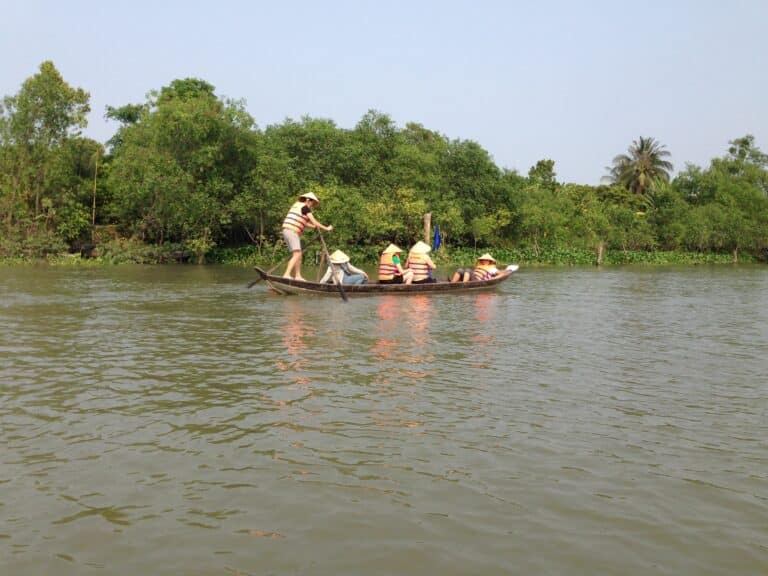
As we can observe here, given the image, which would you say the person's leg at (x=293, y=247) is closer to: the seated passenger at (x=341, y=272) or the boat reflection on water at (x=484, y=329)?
the seated passenger at (x=341, y=272)

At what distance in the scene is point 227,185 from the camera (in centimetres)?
3141

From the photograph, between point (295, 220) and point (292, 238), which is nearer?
point (292, 238)

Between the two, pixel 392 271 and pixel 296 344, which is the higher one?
pixel 392 271

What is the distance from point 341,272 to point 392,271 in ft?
4.61

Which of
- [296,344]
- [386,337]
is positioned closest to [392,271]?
[386,337]

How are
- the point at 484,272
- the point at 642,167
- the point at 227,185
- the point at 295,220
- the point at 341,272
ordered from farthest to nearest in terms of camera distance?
the point at 642,167 < the point at 227,185 < the point at 484,272 < the point at 341,272 < the point at 295,220

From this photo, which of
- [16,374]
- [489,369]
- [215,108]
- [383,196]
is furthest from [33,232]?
[489,369]

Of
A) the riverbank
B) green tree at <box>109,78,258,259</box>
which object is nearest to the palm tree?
the riverbank

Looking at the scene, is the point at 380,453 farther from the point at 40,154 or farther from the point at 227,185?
the point at 40,154

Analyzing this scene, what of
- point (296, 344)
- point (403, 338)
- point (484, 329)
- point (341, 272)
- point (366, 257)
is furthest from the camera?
point (366, 257)

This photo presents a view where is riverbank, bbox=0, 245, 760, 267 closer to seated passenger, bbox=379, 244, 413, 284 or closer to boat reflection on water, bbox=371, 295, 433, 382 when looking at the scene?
A: seated passenger, bbox=379, 244, 413, 284

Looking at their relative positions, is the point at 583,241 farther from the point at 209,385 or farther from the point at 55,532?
the point at 55,532

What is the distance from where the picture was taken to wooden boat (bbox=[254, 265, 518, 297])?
14.5 metres

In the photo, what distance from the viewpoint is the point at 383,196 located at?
34969 millimetres
